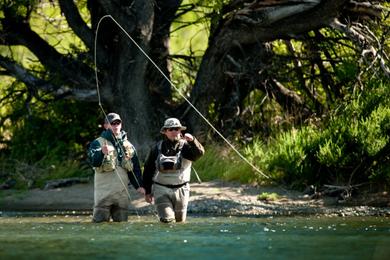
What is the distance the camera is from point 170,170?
13375 millimetres

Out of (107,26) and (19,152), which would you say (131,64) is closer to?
(107,26)

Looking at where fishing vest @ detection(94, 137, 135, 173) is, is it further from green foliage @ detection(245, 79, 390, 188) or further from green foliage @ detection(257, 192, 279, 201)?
green foliage @ detection(245, 79, 390, 188)

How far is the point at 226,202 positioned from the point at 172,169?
3635 mm

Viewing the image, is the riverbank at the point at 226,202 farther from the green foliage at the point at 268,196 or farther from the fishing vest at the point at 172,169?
the fishing vest at the point at 172,169

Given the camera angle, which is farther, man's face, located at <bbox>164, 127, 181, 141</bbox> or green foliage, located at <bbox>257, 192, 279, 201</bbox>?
green foliage, located at <bbox>257, 192, 279, 201</bbox>

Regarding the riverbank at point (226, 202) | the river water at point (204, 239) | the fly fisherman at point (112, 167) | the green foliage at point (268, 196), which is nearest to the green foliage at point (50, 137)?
the riverbank at point (226, 202)

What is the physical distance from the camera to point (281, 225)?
13.6 meters

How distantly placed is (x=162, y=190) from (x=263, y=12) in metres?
5.88

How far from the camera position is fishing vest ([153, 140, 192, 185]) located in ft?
43.6

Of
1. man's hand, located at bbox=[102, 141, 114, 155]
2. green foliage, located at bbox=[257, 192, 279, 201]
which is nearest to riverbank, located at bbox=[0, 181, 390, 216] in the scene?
green foliage, located at bbox=[257, 192, 279, 201]

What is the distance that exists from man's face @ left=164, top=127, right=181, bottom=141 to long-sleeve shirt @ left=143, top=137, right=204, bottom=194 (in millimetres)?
80

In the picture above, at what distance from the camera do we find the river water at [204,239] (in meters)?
10.9

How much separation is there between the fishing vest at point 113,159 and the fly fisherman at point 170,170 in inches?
8.7

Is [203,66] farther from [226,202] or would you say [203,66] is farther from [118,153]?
[118,153]
